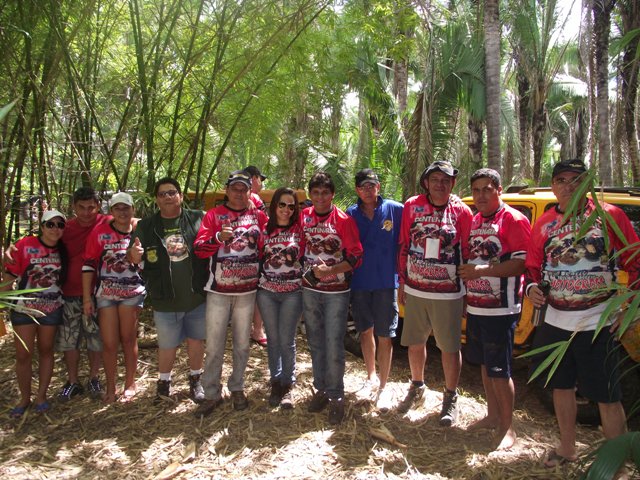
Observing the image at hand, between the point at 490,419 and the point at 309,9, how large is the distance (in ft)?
11.2

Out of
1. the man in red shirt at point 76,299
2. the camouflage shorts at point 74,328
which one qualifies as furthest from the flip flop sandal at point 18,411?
the camouflage shorts at point 74,328

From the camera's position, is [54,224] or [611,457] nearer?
[611,457]

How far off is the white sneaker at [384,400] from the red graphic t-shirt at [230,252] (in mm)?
1224

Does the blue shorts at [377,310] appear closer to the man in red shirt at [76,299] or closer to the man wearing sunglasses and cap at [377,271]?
the man wearing sunglasses and cap at [377,271]

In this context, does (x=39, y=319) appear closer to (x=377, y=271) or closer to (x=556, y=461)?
(x=377, y=271)

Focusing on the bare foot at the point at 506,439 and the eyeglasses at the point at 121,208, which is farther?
the eyeglasses at the point at 121,208

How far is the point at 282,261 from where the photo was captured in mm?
3500

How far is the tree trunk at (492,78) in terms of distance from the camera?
7832mm

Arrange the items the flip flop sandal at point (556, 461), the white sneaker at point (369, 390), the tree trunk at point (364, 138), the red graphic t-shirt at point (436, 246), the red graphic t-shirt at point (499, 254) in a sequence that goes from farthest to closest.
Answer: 1. the tree trunk at point (364, 138)
2. the white sneaker at point (369, 390)
3. the red graphic t-shirt at point (436, 246)
4. the red graphic t-shirt at point (499, 254)
5. the flip flop sandal at point (556, 461)

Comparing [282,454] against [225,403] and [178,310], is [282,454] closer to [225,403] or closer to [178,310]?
[225,403]

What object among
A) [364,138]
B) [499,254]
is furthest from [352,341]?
[364,138]

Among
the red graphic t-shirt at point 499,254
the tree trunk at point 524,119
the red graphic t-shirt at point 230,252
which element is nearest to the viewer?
the red graphic t-shirt at point 499,254

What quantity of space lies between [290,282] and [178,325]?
0.96 metres

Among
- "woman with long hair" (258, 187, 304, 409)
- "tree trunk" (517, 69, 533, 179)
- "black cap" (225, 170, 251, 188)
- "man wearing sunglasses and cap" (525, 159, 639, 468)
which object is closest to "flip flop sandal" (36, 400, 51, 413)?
"woman with long hair" (258, 187, 304, 409)
